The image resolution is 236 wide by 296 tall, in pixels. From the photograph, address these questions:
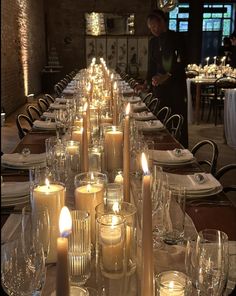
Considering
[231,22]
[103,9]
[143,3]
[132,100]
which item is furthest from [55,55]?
[132,100]

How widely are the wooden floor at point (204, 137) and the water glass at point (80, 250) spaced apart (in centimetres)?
364

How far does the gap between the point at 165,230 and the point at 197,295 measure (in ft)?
1.26

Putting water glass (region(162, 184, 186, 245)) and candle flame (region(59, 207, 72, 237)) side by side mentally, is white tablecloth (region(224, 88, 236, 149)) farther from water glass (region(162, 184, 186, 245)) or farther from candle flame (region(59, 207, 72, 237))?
candle flame (region(59, 207, 72, 237))

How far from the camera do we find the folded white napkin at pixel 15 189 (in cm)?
176

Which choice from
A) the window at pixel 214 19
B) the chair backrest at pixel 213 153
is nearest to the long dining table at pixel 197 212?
the chair backrest at pixel 213 153

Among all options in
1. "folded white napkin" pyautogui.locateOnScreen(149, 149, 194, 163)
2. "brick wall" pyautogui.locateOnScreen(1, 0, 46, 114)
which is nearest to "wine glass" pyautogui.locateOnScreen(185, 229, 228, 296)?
"folded white napkin" pyautogui.locateOnScreen(149, 149, 194, 163)

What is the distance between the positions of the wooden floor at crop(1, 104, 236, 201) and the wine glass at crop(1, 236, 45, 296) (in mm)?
3769

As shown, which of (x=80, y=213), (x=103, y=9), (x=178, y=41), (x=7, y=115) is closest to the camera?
(x=80, y=213)

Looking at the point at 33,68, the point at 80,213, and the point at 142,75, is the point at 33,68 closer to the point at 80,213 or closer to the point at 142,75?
the point at 142,75

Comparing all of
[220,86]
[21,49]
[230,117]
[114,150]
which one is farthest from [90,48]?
Result: [114,150]

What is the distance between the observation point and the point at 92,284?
1.06 meters

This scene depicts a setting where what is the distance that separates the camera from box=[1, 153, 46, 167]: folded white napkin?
2.30 metres

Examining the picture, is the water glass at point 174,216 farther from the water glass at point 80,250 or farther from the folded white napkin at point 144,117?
the folded white napkin at point 144,117

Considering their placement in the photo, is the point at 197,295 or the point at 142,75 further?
the point at 142,75
